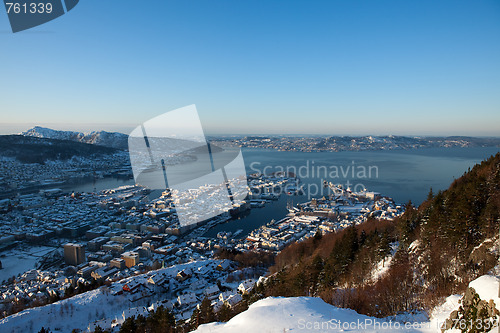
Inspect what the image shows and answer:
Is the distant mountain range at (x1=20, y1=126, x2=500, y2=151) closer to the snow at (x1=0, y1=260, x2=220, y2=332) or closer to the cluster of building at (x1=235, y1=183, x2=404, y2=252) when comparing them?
the cluster of building at (x1=235, y1=183, x2=404, y2=252)

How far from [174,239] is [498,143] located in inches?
1695

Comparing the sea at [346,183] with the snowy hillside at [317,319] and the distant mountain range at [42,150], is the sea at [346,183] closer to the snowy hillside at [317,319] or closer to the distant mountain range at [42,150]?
the snowy hillside at [317,319]

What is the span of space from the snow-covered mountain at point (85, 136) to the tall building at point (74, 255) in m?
29.1

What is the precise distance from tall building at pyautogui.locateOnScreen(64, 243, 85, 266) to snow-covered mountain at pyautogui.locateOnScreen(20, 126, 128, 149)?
95.6 ft

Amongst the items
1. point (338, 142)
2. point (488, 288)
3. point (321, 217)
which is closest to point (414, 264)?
point (488, 288)

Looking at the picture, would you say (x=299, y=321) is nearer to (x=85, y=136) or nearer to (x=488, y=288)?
(x=488, y=288)

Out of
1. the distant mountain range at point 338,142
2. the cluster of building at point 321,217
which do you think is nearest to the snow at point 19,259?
the cluster of building at point 321,217

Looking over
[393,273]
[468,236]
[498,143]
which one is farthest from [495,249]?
[498,143]

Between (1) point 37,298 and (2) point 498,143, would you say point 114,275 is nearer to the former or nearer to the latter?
(1) point 37,298

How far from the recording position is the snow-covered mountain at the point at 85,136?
113 feet

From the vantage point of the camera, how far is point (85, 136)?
3772 centimetres

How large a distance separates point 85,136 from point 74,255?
37.3 meters

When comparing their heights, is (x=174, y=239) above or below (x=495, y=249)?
below

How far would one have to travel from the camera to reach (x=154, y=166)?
68.6 ft
